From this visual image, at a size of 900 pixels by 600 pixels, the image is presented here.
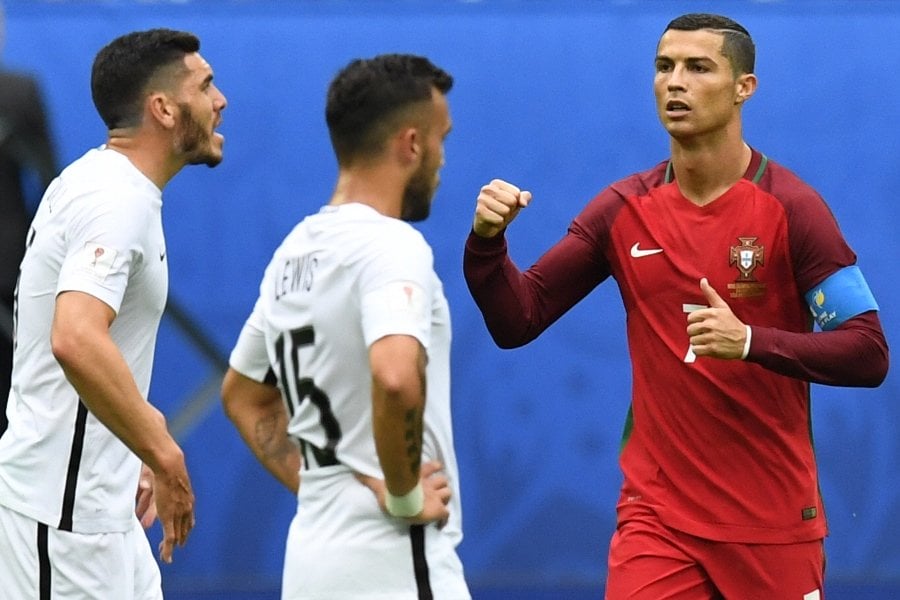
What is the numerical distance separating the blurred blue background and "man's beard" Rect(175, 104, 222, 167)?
254 centimetres

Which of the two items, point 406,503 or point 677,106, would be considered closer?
point 406,503

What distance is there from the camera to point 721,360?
448 cm

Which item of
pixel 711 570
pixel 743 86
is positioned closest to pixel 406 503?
pixel 711 570

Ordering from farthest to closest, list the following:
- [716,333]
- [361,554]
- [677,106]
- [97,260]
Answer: [677,106]
[716,333]
[97,260]
[361,554]

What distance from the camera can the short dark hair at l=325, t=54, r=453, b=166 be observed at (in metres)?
3.72

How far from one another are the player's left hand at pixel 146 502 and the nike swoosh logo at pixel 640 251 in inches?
53.5

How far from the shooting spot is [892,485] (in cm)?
703

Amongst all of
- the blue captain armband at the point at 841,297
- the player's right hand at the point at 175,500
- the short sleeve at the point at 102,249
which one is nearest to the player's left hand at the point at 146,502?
the player's right hand at the point at 175,500

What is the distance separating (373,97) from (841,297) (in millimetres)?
1331

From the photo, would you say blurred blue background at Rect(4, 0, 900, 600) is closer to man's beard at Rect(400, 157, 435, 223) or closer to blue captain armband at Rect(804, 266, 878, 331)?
blue captain armband at Rect(804, 266, 878, 331)

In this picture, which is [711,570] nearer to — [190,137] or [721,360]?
[721,360]

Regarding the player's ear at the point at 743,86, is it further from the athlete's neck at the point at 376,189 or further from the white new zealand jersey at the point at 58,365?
the white new zealand jersey at the point at 58,365

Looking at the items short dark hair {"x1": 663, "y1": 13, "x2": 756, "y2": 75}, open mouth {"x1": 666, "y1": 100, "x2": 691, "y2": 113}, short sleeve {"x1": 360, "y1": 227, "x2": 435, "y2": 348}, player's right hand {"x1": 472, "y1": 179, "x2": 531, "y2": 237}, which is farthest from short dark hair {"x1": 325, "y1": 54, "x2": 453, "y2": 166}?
short dark hair {"x1": 663, "y1": 13, "x2": 756, "y2": 75}

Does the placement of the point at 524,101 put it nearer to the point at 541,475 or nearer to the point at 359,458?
the point at 541,475
